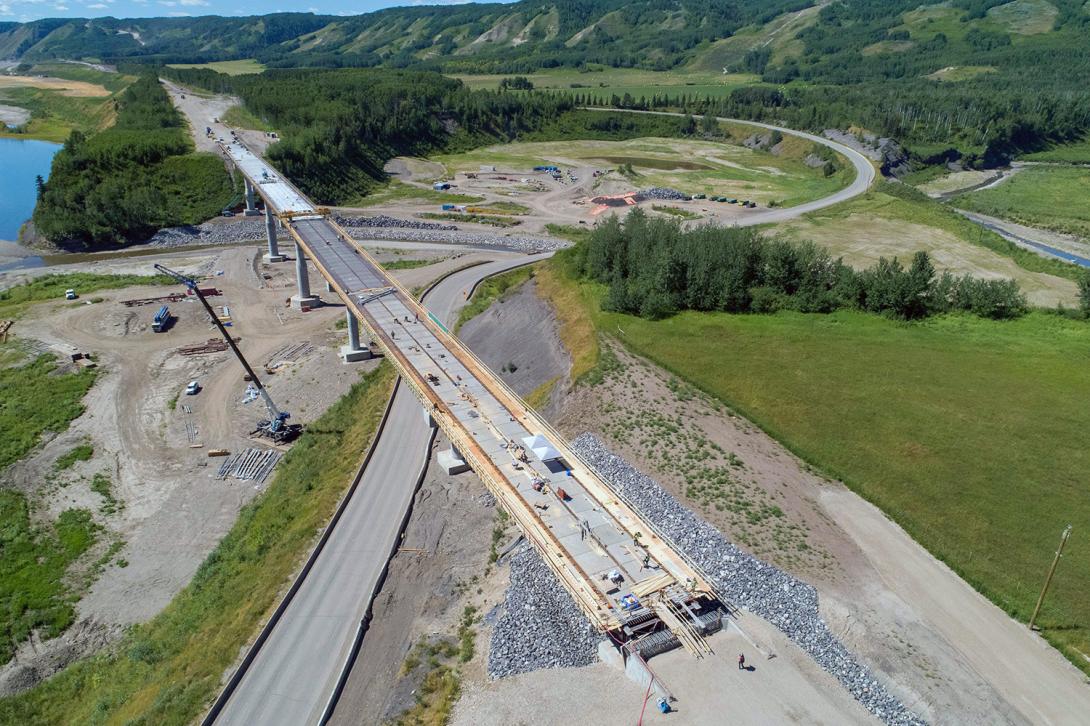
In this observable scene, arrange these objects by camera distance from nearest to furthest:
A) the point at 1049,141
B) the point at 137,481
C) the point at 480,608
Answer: the point at 480,608 → the point at 137,481 → the point at 1049,141

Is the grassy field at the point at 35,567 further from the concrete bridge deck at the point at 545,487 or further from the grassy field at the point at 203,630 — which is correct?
the concrete bridge deck at the point at 545,487

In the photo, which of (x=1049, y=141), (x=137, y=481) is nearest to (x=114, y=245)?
(x=137, y=481)

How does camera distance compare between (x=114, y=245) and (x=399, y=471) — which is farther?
(x=114, y=245)

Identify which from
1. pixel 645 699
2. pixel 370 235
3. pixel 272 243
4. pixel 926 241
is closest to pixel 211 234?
pixel 272 243

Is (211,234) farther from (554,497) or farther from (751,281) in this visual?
(554,497)

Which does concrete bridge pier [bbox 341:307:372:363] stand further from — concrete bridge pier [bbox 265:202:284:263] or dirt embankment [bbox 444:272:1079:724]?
concrete bridge pier [bbox 265:202:284:263]

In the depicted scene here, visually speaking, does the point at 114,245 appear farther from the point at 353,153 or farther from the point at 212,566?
the point at 212,566

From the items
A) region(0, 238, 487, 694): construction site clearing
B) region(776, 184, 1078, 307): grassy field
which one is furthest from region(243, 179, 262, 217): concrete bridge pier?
region(776, 184, 1078, 307): grassy field

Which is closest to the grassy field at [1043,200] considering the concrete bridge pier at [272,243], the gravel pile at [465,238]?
the gravel pile at [465,238]
